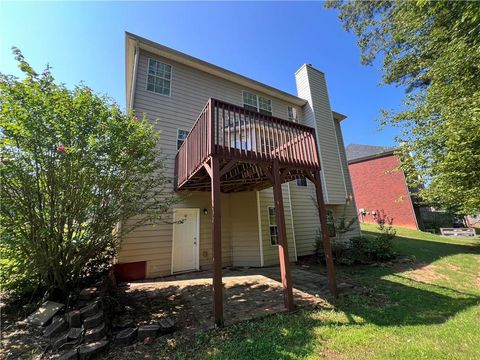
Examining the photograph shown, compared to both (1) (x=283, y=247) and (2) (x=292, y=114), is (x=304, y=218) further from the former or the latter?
(1) (x=283, y=247)

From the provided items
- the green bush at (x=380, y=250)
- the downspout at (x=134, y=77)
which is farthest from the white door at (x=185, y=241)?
the green bush at (x=380, y=250)

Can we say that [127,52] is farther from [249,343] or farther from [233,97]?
[249,343]

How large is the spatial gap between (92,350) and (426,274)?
9.64 m

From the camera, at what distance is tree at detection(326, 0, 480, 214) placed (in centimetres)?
498

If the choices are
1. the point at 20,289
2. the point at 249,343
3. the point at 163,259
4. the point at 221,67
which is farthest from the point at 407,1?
the point at 20,289

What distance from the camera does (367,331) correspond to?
11.4ft

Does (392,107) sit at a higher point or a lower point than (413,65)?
lower

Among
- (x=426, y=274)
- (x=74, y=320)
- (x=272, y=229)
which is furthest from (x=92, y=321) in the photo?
(x=426, y=274)

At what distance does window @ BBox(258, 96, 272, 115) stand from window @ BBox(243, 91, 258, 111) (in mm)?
255

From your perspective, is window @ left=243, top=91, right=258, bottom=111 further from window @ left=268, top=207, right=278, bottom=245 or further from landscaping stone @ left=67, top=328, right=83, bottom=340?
landscaping stone @ left=67, top=328, right=83, bottom=340

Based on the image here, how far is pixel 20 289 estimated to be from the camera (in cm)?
426

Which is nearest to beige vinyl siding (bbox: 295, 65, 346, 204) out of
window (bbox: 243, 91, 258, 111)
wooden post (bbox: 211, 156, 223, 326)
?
window (bbox: 243, 91, 258, 111)

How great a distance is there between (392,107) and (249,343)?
28.0 ft

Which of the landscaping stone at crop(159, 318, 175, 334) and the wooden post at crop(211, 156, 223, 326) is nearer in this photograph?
the landscaping stone at crop(159, 318, 175, 334)
